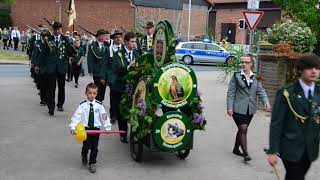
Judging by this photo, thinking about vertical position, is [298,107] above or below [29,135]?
above

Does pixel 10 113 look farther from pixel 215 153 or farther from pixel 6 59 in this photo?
pixel 6 59

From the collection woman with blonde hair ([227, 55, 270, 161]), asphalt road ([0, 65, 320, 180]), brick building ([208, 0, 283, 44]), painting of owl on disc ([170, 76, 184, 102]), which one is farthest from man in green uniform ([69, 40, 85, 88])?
brick building ([208, 0, 283, 44])

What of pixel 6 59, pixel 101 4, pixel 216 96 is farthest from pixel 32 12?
pixel 216 96

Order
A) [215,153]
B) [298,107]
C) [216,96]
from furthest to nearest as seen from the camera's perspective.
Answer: [216,96] → [215,153] → [298,107]

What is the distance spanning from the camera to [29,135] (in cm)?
934

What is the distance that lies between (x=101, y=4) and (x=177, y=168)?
4680cm

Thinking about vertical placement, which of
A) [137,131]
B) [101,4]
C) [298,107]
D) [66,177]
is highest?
[101,4]

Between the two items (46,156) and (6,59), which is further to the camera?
(6,59)

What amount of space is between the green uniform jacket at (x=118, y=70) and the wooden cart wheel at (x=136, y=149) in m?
1.55

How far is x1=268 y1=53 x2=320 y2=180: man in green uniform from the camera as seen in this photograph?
4734mm

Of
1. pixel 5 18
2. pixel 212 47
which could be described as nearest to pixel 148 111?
pixel 212 47

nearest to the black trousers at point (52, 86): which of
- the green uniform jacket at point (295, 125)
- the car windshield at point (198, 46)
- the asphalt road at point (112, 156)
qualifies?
the asphalt road at point (112, 156)

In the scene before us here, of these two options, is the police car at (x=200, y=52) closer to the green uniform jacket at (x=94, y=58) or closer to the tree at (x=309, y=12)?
the tree at (x=309, y=12)

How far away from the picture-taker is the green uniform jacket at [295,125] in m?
4.73
